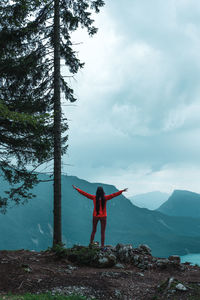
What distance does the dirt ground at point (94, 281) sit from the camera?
5.16 m

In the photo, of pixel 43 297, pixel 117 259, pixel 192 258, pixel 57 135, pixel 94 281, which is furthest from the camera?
pixel 192 258

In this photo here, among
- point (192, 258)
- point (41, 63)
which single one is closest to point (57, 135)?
point (41, 63)

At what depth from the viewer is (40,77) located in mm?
11125

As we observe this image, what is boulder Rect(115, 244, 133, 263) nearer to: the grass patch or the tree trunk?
the tree trunk

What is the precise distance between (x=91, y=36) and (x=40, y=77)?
10.4ft

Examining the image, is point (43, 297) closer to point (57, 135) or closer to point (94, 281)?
point (94, 281)

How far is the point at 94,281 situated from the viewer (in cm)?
584

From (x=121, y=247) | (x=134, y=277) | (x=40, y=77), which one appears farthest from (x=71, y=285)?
(x=40, y=77)

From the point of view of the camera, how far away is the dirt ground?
5164mm

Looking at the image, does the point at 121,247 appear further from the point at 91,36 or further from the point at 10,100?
the point at 91,36

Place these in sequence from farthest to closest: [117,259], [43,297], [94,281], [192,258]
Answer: [192,258]
[117,259]
[94,281]
[43,297]

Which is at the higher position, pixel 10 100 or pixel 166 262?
pixel 10 100

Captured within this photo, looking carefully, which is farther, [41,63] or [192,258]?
[192,258]

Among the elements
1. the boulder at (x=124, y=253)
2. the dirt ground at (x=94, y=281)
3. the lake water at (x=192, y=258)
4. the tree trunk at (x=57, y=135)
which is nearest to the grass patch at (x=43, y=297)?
the dirt ground at (x=94, y=281)
